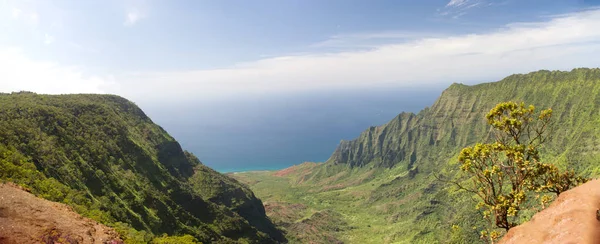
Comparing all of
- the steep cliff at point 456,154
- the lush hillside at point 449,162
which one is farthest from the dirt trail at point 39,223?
the lush hillside at point 449,162

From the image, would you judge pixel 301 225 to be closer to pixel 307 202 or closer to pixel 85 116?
pixel 307 202

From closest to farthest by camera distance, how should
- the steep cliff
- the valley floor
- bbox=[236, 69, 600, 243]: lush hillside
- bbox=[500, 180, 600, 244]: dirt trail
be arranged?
bbox=[500, 180, 600, 244]: dirt trail → the steep cliff → bbox=[236, 69, 600, 243]: lush hillside → the valley floor

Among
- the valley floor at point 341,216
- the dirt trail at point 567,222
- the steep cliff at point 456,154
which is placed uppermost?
the dirt trail at point 567,222

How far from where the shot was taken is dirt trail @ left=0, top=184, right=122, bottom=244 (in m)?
26.1

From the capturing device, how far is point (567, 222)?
15188 mm

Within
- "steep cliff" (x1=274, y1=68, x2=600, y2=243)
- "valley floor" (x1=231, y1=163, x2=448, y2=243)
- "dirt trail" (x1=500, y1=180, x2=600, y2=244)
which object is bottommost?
"valley floor" (x1=231, y1=163, x2=448, y2=243)

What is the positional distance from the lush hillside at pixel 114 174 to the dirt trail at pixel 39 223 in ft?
40.0

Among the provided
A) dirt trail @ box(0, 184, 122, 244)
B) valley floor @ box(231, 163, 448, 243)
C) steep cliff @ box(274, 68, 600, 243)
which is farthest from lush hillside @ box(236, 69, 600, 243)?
dirt trail @ box(0, 184, 122, 244)

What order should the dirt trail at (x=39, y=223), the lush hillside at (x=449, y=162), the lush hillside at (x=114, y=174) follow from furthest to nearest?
the lush hillside at (x=449, y=162) < the lush hillside at (x=114, y=174) < the dirt trail at (x=39, y=223)

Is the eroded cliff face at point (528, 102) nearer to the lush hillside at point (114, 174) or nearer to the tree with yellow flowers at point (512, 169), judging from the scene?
the tree with yellow flowers at point (512, 169)

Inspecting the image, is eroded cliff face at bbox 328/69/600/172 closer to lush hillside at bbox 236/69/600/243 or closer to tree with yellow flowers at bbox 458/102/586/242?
lush hillside at bbox 236/69/600/243

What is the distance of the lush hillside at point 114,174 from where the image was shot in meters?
54.1

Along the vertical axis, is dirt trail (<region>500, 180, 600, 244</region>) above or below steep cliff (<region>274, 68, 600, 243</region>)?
above

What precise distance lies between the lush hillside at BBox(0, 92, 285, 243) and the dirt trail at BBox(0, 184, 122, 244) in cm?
1219
